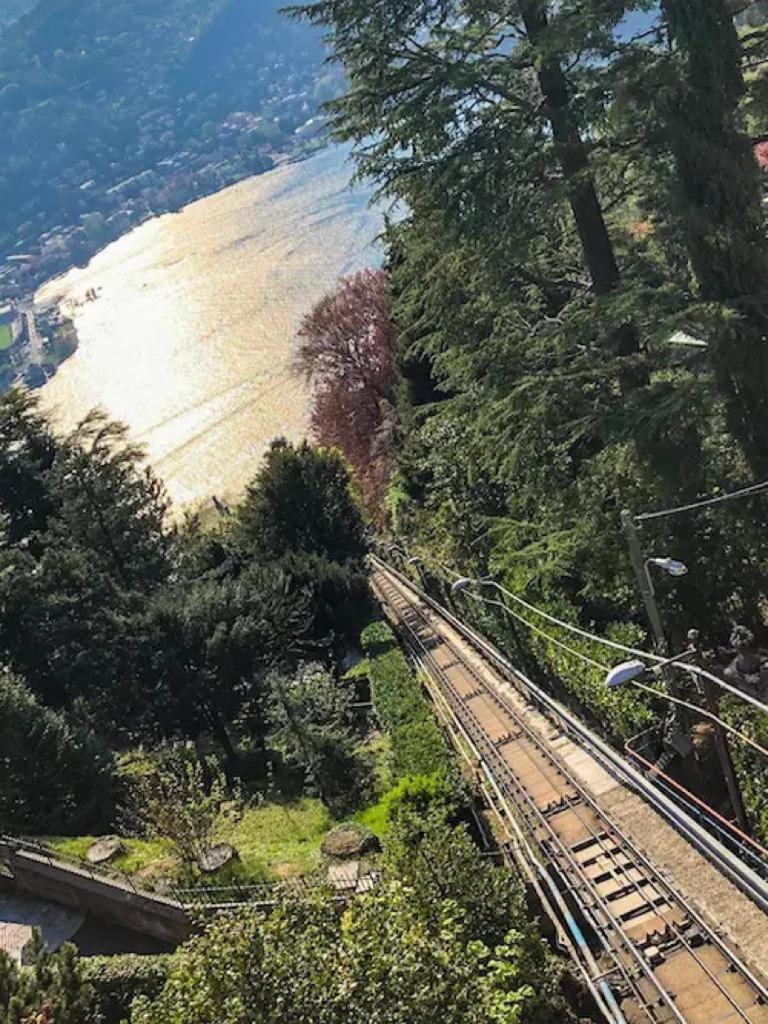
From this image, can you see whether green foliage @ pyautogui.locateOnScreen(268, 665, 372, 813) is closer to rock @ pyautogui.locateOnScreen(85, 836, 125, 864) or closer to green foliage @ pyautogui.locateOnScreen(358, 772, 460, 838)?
rock @ pyautogui.locateOnScreen(85, 836, 125, 864)

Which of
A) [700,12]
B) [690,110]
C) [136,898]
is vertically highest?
[700,12]

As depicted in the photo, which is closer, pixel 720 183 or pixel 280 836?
pixel 720 183

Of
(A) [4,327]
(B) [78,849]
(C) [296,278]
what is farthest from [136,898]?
(A) [4,327]

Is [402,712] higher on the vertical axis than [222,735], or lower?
higher

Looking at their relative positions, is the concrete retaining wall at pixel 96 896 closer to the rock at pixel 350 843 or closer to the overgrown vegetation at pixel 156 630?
the overgrown vegetation at pixel 156 630

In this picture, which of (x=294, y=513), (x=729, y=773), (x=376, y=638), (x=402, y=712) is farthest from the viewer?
(x=294, y=513)

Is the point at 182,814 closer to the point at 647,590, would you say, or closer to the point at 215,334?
the point at 647,590

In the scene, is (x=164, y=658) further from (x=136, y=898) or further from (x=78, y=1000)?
(x=78, y=1000)

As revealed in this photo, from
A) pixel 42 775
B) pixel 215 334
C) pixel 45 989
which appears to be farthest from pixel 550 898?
pixel 215 334
